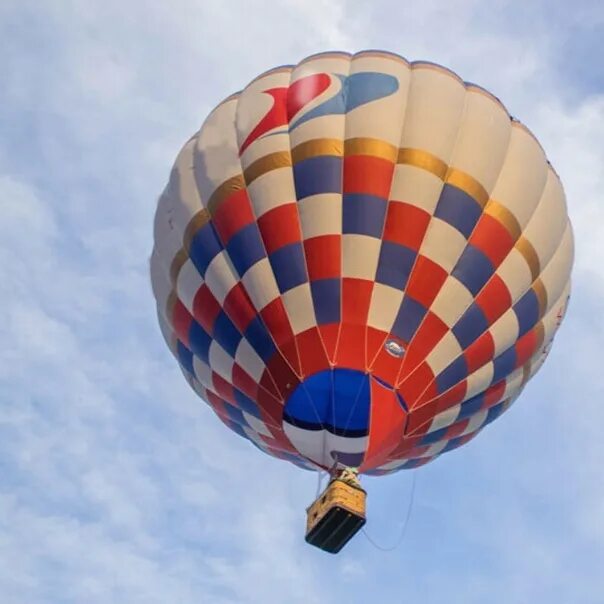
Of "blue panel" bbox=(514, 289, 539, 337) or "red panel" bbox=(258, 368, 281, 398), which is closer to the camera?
"red panel" bbox=(258, 368, 281, 398)

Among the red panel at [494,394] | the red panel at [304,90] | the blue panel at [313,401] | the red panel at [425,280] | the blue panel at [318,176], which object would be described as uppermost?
the red panel at [304,90]

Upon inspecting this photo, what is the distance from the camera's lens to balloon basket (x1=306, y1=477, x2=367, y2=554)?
45.3ft

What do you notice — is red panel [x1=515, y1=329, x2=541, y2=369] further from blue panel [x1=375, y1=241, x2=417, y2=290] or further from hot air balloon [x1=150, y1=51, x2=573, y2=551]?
blue panel [x1=375, y1=241, x2=417, y2=290]

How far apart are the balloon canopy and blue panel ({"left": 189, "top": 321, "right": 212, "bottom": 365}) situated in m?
0.03

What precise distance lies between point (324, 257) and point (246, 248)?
1002 mm

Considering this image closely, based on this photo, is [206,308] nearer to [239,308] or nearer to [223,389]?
[239,308]

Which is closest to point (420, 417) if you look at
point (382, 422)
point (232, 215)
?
point (382, 422)

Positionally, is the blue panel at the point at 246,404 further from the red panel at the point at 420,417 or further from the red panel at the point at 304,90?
the red panel at the point at 304,90

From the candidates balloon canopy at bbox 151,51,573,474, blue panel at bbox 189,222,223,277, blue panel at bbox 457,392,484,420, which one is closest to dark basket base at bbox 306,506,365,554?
balloon canopy at bbox 151,51,573,474

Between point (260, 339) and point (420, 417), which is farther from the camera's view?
point (420, 417)

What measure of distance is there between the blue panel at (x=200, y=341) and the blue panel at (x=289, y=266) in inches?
57.2

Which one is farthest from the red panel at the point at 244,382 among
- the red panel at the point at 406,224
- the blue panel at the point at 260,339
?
the red panel at the point at 406,224

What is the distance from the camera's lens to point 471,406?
1614cm

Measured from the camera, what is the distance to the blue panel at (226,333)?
15.3 metres
